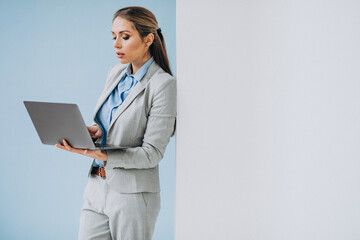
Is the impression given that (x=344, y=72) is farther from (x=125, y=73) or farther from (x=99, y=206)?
(x=99, y=206)

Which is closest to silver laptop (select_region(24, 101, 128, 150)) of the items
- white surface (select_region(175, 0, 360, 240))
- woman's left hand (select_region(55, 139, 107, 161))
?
woman's left hand (select_region(55, 139, 107, 161))

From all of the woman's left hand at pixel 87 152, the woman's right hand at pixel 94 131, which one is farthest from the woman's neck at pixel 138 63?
the woman's left hand at pixel 87 152

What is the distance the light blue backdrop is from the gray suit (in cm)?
128

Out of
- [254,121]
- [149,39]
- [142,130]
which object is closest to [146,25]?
[149,39]

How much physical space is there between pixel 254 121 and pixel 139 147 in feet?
2.13

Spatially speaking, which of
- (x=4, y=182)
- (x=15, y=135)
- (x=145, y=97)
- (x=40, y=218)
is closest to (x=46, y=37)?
(x=15, y=135)

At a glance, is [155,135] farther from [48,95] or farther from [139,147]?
[48,95]

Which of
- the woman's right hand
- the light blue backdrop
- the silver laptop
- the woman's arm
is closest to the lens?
the silver laptop

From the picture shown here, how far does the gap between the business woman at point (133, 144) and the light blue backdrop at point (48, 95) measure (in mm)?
1262

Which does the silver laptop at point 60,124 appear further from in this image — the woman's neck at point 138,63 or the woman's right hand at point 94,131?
the woman's neck at point 138,63

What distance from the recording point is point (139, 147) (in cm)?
175

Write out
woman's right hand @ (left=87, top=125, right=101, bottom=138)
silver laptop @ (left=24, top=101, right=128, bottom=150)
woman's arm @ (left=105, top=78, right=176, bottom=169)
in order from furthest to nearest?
1. woman's right hand @ (left=87, top=125, right=101, bottom=138)
2. woman's arm @ (left=105, top=78, right=176, bottom=169)
3. silver laptop @ (left=24, top=101, right=128, bottom=150)

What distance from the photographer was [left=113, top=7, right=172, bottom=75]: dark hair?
5.86 feet

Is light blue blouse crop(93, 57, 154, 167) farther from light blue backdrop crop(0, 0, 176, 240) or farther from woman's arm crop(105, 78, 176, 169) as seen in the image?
light blue backdrop crop(0, 0, 176, 240)
